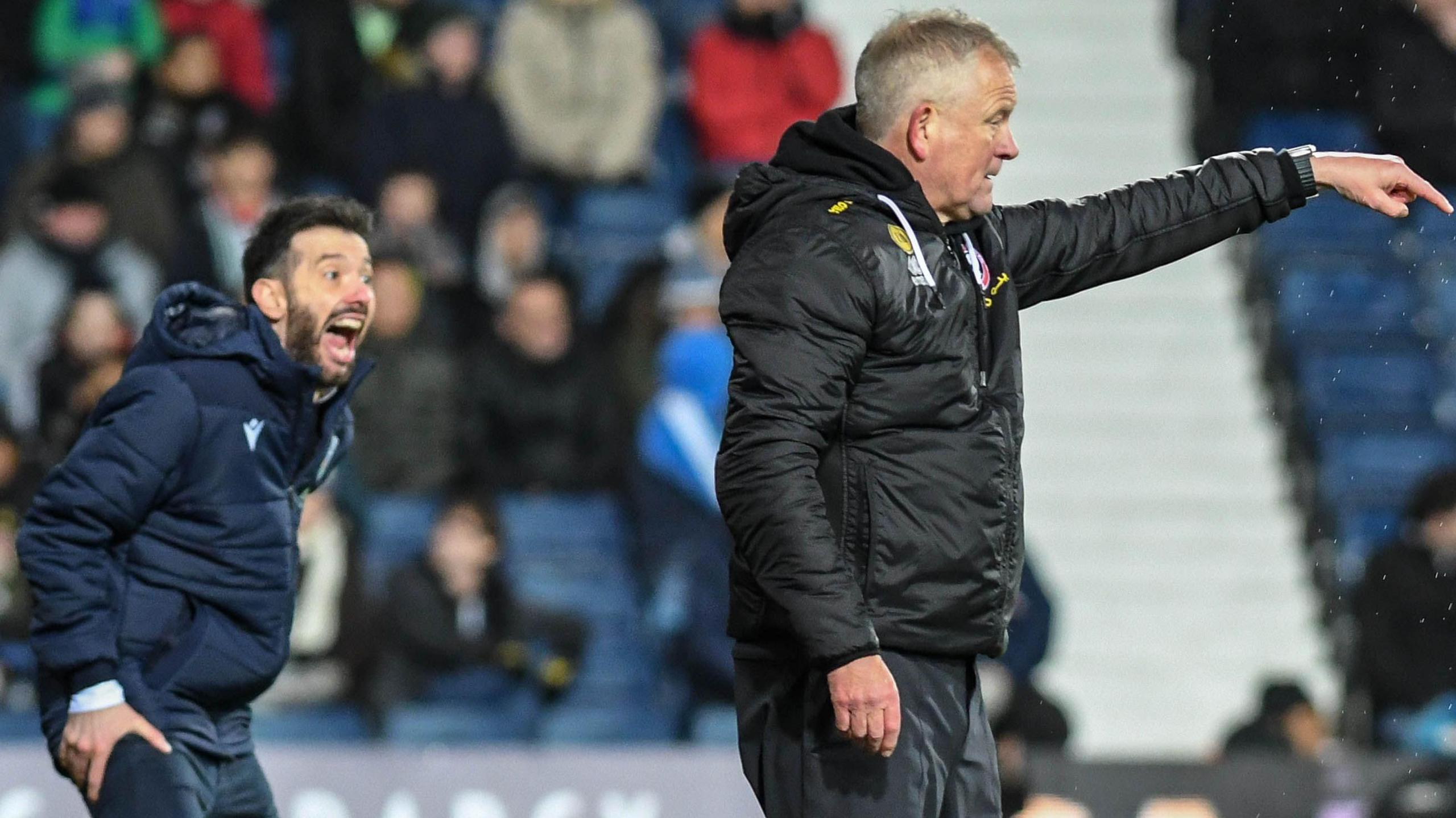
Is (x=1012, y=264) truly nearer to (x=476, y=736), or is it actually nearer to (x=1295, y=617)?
(x=476, y=736)

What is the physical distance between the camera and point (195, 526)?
458 cm

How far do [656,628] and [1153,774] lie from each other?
8.37 feet

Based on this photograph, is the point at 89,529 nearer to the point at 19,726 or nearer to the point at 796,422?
the point at 796,422

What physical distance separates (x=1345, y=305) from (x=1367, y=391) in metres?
0.52

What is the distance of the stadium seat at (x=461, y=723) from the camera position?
350 inches

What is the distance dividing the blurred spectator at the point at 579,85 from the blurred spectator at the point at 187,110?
145 centimetres

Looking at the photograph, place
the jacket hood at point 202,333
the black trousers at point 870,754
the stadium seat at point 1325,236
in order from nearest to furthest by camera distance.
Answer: the black trousers at point 870,754 → the jacket hood at point 202,333 → the stadium seat at point 1325,236

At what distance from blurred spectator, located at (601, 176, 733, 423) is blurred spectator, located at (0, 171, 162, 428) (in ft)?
6.92

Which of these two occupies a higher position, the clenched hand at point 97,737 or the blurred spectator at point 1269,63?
the blurred spectator at point 1269,63

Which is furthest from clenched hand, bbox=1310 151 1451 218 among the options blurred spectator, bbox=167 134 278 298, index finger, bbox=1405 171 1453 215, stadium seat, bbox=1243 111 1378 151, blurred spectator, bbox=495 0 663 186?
stadium seat, bbox=1243 111 1378 151

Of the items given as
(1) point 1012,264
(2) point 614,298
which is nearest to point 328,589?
(2) point 614,298

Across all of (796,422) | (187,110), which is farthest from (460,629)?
(796,422)

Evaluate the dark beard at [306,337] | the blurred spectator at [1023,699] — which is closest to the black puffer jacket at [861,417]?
the dark beard at [306,337]

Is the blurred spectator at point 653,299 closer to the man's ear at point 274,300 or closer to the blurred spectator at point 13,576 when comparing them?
the blurred spectator at point 13,576
